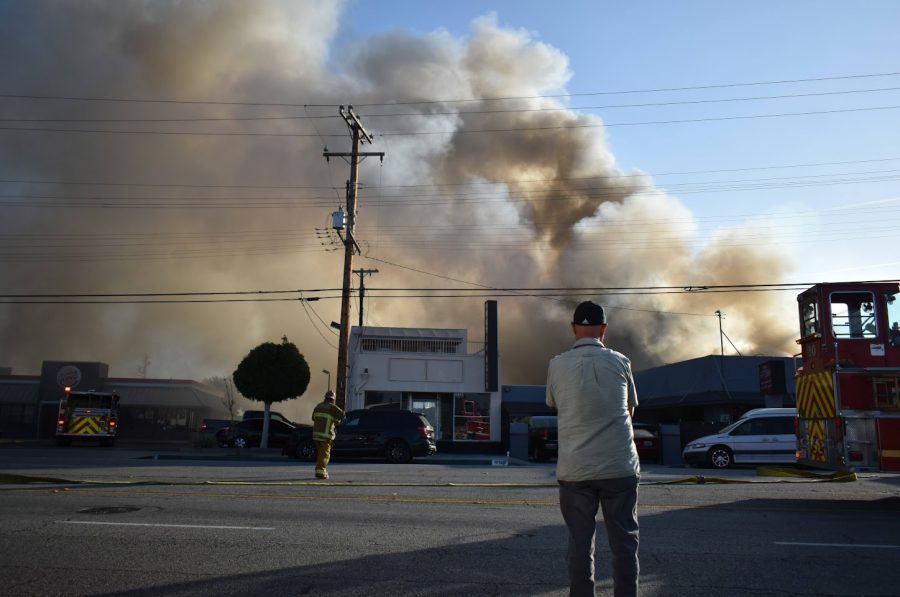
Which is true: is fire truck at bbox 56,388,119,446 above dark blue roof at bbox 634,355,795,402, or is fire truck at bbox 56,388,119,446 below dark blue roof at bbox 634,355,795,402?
below

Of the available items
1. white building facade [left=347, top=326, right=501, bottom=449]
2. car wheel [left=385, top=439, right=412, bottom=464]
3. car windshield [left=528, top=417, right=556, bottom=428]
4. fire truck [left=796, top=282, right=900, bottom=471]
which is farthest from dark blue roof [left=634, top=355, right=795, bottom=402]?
fire truck [left=796, top=282, right=900, bottom=471]

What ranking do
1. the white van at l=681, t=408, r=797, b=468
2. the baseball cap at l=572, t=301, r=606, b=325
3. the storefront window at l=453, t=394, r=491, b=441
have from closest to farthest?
the baseball cap at l=572, t=301, r=606, b=325, the white van at l=681, t=408, r=797, b=468, the storefront window at l=453, t=394, r=491, b=441

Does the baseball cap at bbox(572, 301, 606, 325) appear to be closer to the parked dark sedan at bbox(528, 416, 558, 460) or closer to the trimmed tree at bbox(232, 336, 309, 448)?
the parked dark sedan at bbox(528, 416, 558, 460)

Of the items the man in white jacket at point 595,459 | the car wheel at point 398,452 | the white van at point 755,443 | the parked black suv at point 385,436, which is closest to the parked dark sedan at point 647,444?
the white van at point 755,443

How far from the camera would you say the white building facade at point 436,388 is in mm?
29297

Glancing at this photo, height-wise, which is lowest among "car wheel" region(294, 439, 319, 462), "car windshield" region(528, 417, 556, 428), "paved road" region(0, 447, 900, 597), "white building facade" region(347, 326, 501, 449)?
"paved road" region(0, 447, 900, 597)

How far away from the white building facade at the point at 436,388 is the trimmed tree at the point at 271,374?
2.45 meters

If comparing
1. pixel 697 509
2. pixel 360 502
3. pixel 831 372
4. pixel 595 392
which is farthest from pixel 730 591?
pixel 831 372

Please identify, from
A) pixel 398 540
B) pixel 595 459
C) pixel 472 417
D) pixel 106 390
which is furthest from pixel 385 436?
pixel 106 390

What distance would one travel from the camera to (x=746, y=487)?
A: 11.9 metres

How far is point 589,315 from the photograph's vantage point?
4.09 metres

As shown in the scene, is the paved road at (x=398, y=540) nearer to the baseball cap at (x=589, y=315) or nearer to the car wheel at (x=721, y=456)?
the baseball cap at (x=589, y=315)

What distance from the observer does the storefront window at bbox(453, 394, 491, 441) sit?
29.2 meters

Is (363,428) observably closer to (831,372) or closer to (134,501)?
(134,501)
